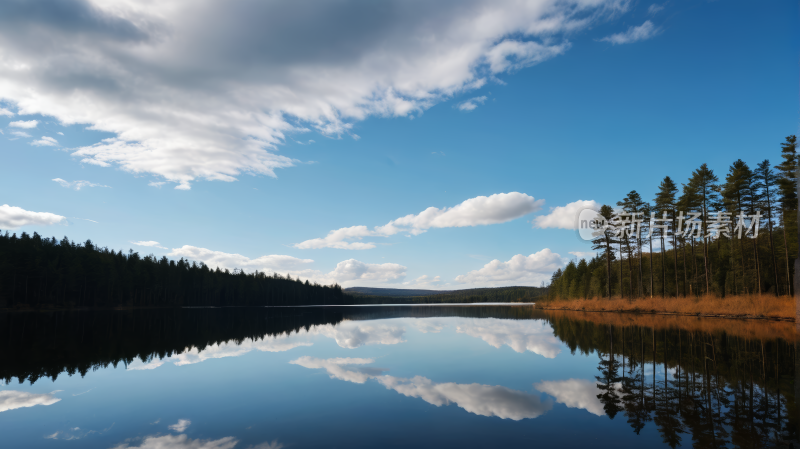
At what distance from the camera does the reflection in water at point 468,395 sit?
861 cm

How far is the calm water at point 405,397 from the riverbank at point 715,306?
60.1 ft

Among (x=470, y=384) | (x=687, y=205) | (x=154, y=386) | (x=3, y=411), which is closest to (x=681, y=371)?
(x=470, y=384)

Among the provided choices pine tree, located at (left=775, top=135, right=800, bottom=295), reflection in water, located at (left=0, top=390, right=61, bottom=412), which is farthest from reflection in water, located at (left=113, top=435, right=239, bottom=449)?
pine tree, located at (left=775, top=135, right=800, bottom=295)

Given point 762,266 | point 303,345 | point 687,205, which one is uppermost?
point 687,205

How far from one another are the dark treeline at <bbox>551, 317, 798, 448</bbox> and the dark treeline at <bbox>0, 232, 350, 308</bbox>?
92.1m

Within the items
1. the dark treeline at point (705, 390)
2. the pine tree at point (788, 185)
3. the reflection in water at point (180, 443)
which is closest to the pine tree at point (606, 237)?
the pine tree at point (788, 185)

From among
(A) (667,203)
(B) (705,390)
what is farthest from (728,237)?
(B) (705,390)

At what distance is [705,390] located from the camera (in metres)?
9.81

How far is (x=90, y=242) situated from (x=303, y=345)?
10928 centimetres

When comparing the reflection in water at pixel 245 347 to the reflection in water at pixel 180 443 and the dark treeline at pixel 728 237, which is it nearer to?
the reflection in water at pixel 180 443

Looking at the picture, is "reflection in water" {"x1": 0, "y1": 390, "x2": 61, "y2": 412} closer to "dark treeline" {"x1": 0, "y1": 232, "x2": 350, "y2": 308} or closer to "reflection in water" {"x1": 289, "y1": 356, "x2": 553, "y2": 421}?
"reflection in water" {"x1": 289, "y1": 356, "x2": 553, "y2": 421}

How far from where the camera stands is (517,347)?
19.3 meters

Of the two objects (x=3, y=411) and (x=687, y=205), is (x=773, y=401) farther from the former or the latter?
(x=687, y=205)

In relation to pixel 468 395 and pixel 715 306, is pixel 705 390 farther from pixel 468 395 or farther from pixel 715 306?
pixel 715 306
